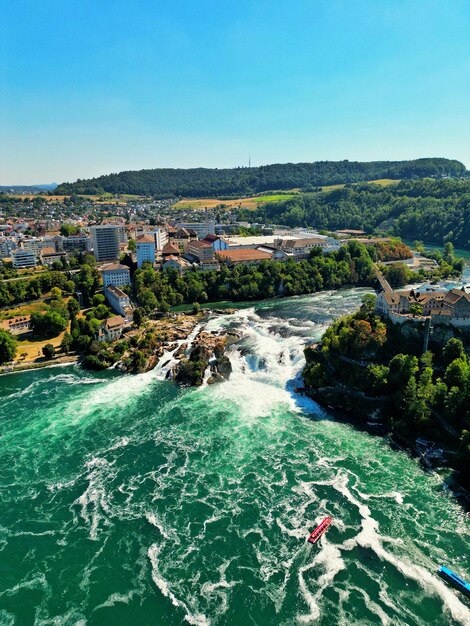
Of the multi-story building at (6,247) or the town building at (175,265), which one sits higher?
the multi-story building at (6,247)

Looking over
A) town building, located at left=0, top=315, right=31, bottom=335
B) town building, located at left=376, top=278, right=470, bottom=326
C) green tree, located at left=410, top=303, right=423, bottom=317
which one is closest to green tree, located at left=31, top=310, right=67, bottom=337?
town building, located at left=0, top=315, right=31, bottom=335

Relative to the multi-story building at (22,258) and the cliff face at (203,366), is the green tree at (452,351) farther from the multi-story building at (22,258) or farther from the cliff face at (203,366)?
the multi-story building at (22,258)

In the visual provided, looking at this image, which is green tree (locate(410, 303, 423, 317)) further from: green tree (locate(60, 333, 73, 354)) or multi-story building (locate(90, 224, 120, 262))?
multi-story building (locate(90, 224, 120, 262))

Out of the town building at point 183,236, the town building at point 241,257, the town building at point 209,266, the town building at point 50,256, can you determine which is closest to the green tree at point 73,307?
the town building at point 209,266

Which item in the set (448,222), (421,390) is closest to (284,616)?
(421,390)

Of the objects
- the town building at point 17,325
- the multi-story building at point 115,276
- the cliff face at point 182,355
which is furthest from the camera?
the multi-story building at point 115,276

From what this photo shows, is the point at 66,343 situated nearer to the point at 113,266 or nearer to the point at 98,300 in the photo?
the point at 98,300

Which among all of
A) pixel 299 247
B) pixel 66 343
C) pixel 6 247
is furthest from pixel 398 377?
pixel 6 247

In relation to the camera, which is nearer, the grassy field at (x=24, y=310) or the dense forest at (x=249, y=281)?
the grassy field at (x=24, y=310)
